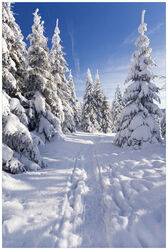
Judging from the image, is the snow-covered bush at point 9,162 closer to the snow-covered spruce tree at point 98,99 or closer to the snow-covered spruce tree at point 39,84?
the snow-covered spruce tree at point 39,84

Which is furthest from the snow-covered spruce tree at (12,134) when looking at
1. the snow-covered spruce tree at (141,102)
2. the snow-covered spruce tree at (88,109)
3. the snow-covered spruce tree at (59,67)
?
the snow-covered spruce tree at (88,109)

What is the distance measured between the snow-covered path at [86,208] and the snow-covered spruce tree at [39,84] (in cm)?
543

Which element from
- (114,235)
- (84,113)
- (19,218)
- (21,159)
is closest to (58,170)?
(21,159)

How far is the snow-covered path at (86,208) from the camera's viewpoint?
286 cm

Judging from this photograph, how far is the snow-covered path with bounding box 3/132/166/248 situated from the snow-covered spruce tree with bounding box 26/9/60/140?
5426 millimetres

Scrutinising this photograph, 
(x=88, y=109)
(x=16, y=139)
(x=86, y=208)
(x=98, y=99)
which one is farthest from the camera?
(x=98, y=99)

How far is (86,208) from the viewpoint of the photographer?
12.9ft

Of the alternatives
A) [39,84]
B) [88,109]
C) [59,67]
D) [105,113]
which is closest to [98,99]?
[105,113]

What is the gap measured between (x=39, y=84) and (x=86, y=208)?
10.5 m

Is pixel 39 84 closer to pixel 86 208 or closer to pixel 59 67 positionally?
pixel 59 67

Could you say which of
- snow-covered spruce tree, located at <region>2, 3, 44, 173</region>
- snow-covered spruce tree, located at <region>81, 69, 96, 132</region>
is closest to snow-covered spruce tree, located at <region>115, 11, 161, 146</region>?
snow-covered spruce tree, located at <region>2, 3, 44, 173</region>

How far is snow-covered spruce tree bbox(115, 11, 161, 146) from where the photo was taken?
9.93m

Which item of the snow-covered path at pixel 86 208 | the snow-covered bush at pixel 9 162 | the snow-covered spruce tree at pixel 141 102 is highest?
the snow-covered spruce tree at pixel 141 102

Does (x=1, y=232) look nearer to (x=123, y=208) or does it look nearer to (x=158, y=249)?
(x=123, y=208)
